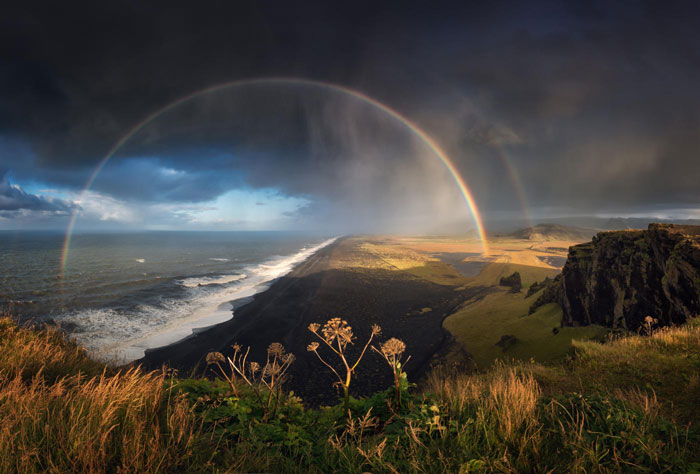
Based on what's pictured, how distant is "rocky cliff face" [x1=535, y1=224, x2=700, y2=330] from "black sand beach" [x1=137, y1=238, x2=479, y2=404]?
7693 millimetres

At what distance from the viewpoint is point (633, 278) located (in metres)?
11.9

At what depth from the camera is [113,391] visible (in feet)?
10.4

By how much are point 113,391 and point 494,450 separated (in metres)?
4.26

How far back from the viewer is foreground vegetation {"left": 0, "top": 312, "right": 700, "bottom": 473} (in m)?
2.45

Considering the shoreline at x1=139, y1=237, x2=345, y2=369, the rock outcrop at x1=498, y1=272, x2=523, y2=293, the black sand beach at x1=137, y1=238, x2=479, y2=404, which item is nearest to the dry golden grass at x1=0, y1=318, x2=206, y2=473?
the black sand beach at x1=137, y1=238, x2=479, y2=404

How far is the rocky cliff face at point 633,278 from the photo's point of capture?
9.64 m

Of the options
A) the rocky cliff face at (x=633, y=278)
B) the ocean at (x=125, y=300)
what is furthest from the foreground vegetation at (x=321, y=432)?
the ocean at (x=125, y=300)

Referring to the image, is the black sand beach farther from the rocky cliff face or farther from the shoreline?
the rocky cliff face

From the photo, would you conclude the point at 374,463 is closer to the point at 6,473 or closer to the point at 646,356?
the point at 6,473

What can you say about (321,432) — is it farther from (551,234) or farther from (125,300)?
(551,234)

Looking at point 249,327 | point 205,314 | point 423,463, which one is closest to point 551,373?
point 423,463

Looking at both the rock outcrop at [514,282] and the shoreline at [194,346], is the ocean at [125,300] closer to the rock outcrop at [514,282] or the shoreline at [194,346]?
the shoreline at [194,346]

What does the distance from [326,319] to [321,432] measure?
19.9m

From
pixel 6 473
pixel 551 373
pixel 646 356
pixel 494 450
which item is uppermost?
pixel 6 473
